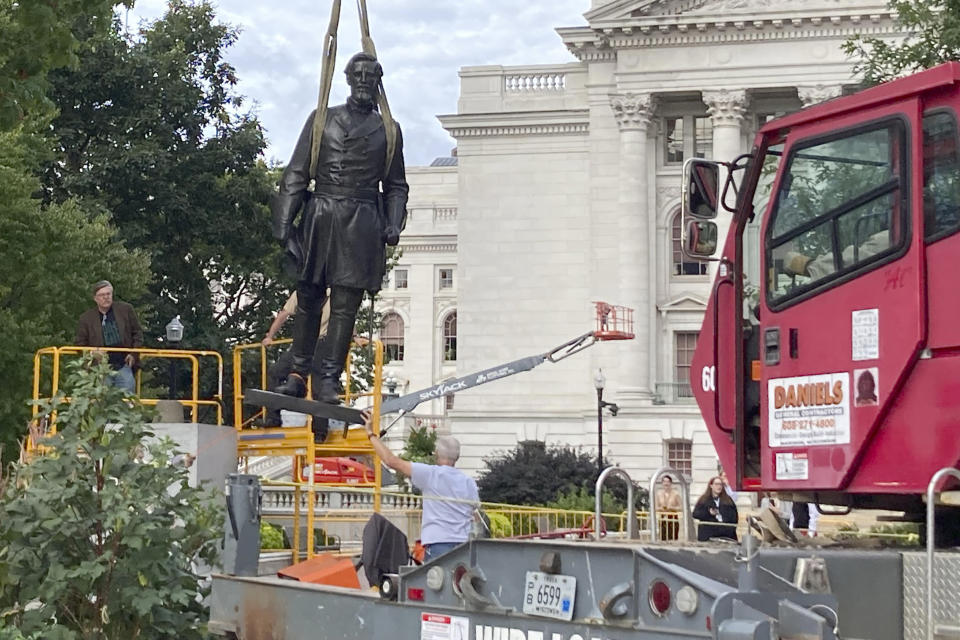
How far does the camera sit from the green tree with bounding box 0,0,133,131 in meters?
17.2

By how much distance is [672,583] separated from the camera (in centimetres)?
721

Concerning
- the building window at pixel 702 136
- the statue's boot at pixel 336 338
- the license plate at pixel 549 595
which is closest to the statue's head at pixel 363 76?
the statue's boot at pixel 336 338

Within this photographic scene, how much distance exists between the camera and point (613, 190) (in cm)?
7100

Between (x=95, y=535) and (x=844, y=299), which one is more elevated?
(x=844, y=299)

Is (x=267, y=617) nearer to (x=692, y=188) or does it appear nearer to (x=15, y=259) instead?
(x=692, y=188)

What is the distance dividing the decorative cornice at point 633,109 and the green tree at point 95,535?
6076cm

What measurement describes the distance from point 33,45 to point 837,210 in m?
11.2

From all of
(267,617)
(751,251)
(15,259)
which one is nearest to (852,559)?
(751,251)

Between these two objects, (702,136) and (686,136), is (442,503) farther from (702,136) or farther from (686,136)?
(702,136)

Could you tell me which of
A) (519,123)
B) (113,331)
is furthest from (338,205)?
(519,123)

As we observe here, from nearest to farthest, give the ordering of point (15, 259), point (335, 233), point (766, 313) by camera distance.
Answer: point (766, 313)
point (335, 233)
point (15, 259)

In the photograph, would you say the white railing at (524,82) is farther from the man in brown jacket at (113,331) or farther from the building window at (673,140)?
the man in brown jacket at (113,331)

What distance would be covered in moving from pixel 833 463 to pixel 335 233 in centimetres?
626

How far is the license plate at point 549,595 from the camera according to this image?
770cm
